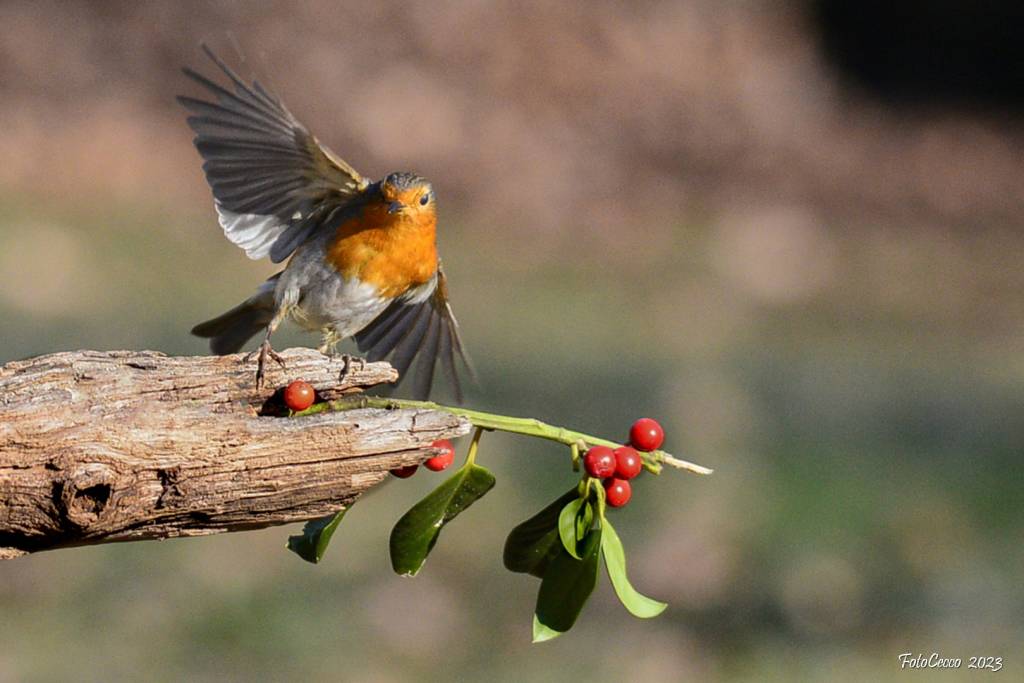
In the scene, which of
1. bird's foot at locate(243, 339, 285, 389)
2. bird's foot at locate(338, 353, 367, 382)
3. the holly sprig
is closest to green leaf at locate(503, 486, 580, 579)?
the holly sprig

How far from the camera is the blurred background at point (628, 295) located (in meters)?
5.71

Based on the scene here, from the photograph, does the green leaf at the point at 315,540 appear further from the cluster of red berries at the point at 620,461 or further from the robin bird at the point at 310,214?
the robin bird at the point at 310,214

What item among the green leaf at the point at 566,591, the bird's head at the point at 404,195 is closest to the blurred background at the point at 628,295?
the bird's head at the point at 404,195

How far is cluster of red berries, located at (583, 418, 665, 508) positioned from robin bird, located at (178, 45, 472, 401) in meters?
1.28

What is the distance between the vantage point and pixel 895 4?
1478 centimetres

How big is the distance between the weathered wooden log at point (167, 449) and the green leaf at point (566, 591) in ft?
1.12

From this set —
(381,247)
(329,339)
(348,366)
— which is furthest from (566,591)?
(329,339)

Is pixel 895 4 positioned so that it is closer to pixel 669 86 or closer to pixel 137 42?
pixel 669 86

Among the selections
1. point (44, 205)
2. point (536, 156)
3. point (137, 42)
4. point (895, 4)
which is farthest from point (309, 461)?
point (895, 4)

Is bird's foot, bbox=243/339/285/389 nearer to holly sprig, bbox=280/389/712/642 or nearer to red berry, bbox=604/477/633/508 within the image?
holly sprig, bbox=280/389/712/642

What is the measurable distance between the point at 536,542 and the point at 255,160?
159cm

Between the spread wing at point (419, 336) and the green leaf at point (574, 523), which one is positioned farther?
the spread wing at point (419, 336)

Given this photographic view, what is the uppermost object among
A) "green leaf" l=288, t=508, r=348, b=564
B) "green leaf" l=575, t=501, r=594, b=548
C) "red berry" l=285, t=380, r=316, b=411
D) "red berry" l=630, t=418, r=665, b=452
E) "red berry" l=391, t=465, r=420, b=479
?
"red berry" l=285, t=380, r=316, b=411

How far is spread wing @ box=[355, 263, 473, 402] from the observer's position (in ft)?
15.1
